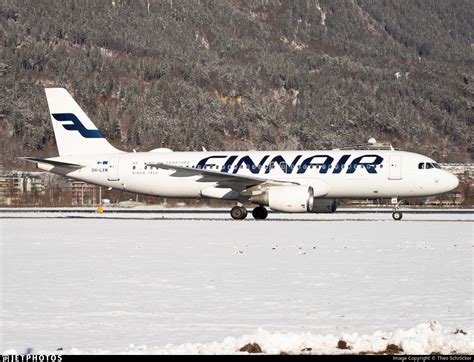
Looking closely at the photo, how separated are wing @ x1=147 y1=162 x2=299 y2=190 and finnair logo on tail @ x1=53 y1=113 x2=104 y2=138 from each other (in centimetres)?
684

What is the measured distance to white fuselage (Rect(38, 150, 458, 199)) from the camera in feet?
140

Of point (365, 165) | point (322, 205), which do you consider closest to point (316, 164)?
point (365, 165)

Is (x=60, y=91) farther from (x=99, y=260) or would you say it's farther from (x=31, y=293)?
(x=31, y=293)

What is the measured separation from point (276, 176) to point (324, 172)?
2.59 m

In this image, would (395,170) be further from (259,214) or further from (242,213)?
(242,213)

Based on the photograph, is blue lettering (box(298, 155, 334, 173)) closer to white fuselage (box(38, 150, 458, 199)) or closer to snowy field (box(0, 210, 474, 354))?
white fuselage (box(38, 150, 458, 199))

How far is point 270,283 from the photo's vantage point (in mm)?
16484

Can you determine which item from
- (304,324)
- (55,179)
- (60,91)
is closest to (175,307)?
(304,324)

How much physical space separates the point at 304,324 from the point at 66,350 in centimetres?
354

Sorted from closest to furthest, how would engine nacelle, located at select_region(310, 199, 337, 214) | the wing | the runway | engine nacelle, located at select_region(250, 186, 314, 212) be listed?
engine nacelle, located at select_region(250, 186, 314, 212) → the wing → the runway → engine nacelle, located at select_region(310, 199, 337, 214)

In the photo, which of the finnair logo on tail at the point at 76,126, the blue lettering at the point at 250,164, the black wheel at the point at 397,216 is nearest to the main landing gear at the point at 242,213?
the blue lettering at the point at 250,164

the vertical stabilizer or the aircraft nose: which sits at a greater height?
the vertical stabilizer

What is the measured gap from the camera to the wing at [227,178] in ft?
138

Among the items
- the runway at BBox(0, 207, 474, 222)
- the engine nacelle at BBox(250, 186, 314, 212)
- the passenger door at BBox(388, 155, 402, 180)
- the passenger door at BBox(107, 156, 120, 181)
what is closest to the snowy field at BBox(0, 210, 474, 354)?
the engine nacelle at BBox(250, 186, 314, 212)
